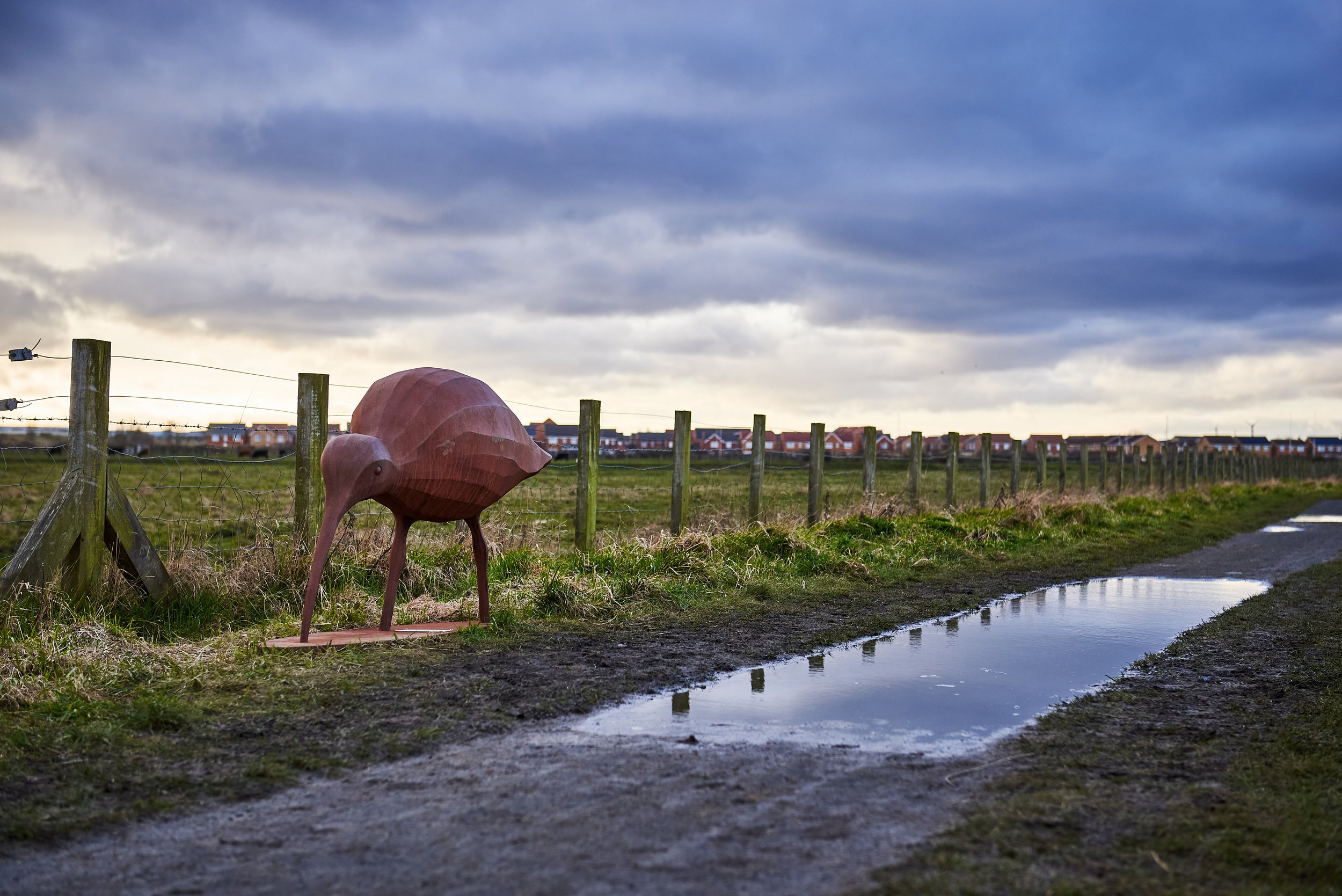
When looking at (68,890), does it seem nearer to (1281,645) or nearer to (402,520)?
(402,520)

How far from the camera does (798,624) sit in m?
8.63

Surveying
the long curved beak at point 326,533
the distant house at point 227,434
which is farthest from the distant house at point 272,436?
the long curved beak at point 326,533

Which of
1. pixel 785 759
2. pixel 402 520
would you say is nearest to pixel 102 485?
pixel 402 520

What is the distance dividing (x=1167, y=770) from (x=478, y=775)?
293 cm

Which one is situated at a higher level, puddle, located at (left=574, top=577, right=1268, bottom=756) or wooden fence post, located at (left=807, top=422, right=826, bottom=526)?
A: wooden fence post, located at (left=807, top=422, right=826, bottom=526)

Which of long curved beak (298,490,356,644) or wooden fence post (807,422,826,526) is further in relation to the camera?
wooden fence post (807,422,826,526)

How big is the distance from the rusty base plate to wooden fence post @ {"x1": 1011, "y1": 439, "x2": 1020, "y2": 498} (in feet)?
55.6

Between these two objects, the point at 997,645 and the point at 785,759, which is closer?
the point at 785,759

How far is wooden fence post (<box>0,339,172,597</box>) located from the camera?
7582 millimetres

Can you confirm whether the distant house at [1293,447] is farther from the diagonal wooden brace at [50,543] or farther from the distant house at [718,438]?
the diagonal wooden brace at [50,543]

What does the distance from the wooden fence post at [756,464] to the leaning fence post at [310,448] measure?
6.23 meters

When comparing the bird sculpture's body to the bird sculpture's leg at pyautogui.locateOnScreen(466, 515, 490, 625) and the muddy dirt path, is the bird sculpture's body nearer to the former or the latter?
the bird sculpture's leg at pyautogui.locateOnScreen(466, 515, 490, 625)

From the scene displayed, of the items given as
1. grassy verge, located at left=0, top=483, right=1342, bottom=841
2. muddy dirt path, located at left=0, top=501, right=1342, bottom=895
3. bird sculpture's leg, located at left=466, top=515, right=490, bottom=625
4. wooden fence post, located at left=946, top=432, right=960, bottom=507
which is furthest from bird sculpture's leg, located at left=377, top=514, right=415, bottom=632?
wooden fence post, located at left=946, top=432, right=960, bottom=507

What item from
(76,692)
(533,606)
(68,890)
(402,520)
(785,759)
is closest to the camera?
(68,890)
